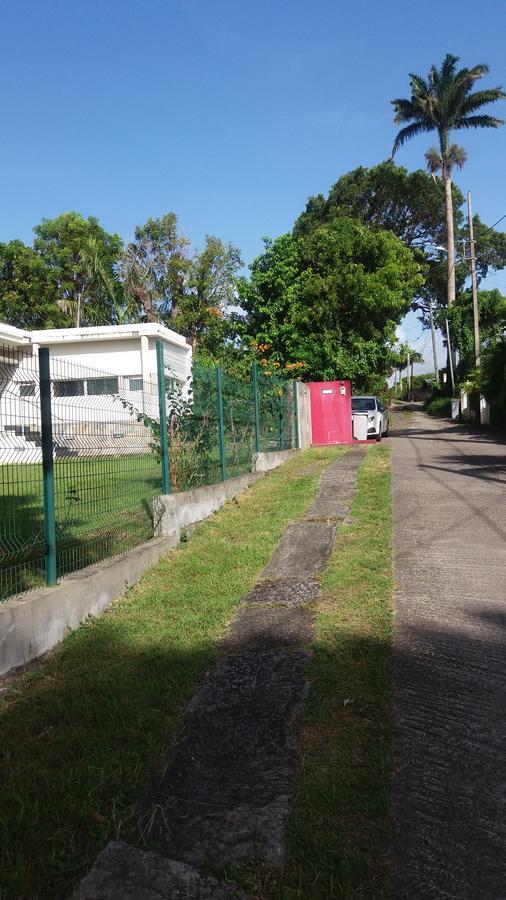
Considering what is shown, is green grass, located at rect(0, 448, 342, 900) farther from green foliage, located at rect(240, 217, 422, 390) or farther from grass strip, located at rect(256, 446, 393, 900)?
green foliage, located at rect(240, 217, 422, 390)

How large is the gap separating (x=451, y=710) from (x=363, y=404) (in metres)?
18.2

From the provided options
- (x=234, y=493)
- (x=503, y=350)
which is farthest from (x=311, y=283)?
(x=234, y=493)

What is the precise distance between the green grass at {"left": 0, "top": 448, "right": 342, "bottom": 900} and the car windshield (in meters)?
15.0

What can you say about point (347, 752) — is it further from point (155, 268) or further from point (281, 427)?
point (155, 268)

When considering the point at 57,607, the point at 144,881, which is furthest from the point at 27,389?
the point at 144,881

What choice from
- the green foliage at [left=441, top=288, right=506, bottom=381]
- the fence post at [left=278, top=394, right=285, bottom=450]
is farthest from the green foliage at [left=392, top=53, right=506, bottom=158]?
the fence post at [left=278, top=394, right=285, bottom=450]

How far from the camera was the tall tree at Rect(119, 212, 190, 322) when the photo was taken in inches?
1304

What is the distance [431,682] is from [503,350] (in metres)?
21.9

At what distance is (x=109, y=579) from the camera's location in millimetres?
5434

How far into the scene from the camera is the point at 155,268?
1320 inches

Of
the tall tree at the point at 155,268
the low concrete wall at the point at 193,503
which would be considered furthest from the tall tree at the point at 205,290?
the low concrete wall at the point at 193,503

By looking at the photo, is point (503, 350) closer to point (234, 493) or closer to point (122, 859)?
point (234, 493)

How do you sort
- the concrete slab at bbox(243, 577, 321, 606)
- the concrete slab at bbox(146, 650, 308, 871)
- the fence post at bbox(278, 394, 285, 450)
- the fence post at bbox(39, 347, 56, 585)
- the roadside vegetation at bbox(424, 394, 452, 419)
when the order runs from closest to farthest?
1. the concrete slab at bbox(146, 650, 308, 871)
2. the fence post at bbox(39, 347, 56, 585)
3. the concrete slab at bbox(243, 577, 321, 606)
4. the fence post at bbox(278, 394, 285, 450)
5. the roadside vegetation at bbox(424, 394, 452, 419)

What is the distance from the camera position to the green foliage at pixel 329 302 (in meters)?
22.8
